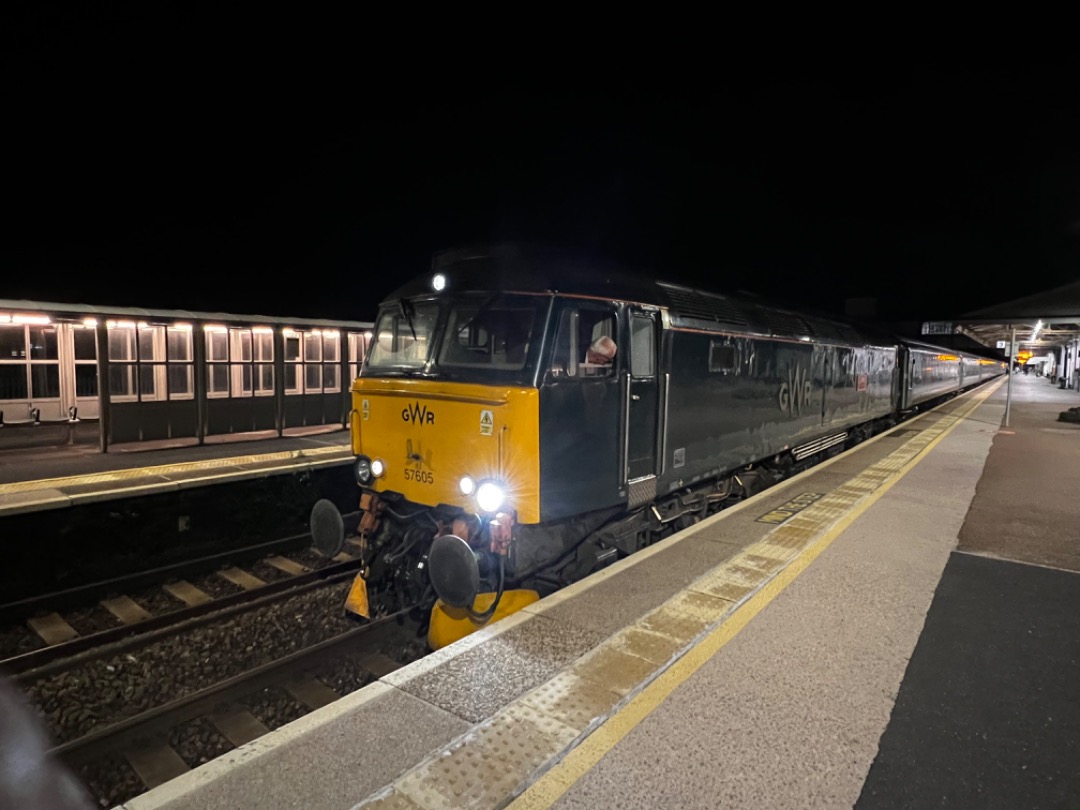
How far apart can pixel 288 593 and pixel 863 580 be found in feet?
19.3

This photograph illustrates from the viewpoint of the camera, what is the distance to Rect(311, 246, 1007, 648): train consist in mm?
5043

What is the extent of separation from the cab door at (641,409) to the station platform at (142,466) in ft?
20.6

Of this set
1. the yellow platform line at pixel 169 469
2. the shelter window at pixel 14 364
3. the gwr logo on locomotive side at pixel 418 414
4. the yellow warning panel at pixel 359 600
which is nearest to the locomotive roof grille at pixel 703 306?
the gwr logo on locomotive side at pixel 418 414

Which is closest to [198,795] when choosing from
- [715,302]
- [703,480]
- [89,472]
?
[703,480]

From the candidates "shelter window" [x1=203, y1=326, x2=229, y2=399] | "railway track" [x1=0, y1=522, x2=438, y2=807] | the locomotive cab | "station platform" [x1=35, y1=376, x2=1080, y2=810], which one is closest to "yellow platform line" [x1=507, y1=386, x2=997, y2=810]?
"station platform" [x1=35, y1=376, x2=1080, y2=810]

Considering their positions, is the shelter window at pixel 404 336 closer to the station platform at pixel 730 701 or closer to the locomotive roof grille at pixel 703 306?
the locomotive roof grille at pixel 703 306

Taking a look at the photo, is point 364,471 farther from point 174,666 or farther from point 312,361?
point 312,361

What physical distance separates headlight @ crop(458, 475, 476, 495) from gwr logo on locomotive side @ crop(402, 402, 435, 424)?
61 centimetres

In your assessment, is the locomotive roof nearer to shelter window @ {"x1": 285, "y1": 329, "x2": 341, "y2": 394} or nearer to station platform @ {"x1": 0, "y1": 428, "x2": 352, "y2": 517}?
station platform @ {"x1": 0, "y1": 428, "x2": 352, "y2": 517}

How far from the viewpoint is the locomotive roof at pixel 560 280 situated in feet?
17.6

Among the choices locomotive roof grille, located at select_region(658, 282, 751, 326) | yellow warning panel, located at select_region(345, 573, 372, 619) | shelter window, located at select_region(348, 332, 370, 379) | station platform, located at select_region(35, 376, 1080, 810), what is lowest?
yellow warning panel, located at select_region(345, 573, 372, 619)

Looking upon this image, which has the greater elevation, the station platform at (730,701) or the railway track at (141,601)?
the station platform at (730,701)

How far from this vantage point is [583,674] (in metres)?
3.65

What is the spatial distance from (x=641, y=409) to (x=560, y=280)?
59.4 inches
